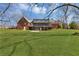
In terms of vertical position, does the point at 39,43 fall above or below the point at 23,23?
below

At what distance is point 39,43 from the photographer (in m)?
1.58

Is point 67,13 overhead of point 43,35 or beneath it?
overhead

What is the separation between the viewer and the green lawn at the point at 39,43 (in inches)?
61.4

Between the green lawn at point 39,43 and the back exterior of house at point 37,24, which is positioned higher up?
the back exterior of house at point 37,24

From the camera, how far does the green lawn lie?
1.56 meters

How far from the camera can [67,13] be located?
1593 millimetres

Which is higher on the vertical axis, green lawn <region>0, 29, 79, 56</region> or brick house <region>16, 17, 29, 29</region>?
brick house <region>16, 17, 29, 29</region>

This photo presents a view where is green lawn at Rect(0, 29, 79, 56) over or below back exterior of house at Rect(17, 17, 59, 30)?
below

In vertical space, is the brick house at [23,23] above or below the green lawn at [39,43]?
above

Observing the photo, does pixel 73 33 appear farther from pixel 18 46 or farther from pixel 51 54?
pixel 18 46

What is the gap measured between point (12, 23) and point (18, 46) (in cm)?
18

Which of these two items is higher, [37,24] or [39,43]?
[37,24]

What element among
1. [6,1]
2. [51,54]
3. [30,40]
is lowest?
[51,54]

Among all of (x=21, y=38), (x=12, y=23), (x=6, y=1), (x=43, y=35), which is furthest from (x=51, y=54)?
(x=6, y=1)
